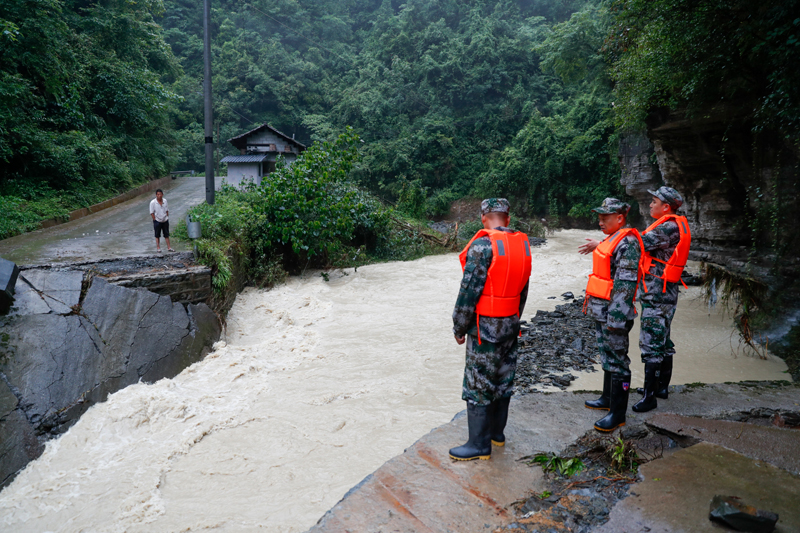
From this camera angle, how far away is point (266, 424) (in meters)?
5.07

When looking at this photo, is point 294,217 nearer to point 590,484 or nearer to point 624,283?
point 624,283

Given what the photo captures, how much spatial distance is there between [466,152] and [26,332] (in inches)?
1245

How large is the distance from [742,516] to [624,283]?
1.92 m

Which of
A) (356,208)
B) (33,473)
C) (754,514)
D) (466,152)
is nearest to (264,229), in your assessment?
(356,208)

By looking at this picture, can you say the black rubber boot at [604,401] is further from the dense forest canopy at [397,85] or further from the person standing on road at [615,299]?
the dense forest canopy at [397,85]

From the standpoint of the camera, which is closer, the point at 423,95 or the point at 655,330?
the point at 655,330

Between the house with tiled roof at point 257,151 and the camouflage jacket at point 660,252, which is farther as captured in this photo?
the house with tiled roof at point 257,151

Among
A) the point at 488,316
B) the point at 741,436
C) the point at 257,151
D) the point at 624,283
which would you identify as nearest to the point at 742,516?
the point at 741,436

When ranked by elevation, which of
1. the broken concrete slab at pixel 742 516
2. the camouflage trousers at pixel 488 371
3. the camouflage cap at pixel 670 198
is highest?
the camouflage cap at pixel 670 198

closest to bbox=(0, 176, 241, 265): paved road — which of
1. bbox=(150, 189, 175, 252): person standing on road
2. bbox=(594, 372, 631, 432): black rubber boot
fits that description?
bbox=(150, 189, 175, 252): person standing on road

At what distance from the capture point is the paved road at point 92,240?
7.82 metres

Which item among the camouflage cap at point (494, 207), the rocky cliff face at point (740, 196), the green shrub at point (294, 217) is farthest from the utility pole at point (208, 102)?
the rocky cliff face at point (740, 196)

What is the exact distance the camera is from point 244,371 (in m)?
6.54

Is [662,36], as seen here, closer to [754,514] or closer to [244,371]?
[754,514]
